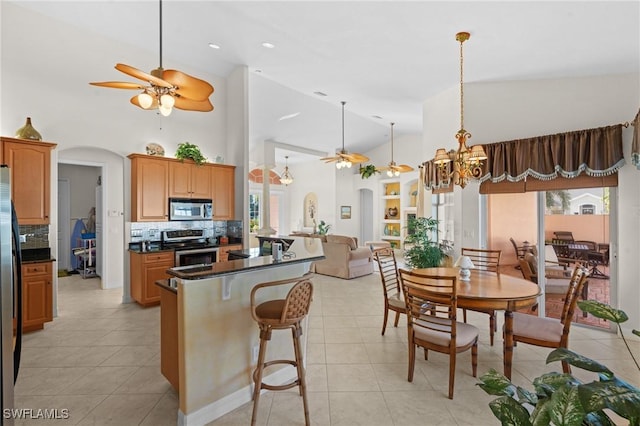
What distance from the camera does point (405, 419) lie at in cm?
216

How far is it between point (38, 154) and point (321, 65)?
13.0 feet

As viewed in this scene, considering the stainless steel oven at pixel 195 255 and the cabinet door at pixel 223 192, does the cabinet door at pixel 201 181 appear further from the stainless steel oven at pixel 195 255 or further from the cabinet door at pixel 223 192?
the stainless steel oven at pixel 195 255

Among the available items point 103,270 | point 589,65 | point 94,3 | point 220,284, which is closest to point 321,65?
point 94,3

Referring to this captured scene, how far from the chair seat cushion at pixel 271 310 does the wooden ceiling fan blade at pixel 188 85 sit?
183cm

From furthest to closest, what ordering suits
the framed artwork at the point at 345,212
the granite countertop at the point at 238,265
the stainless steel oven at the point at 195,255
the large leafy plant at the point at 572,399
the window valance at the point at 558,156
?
the framed artwork at the point at 345,212 < the stainless steel oven at the point at 195,255 < the window valance at the point at 558,156 < the granite countertop at the point at 238,265 < the large leafy plant at the point at 572,399

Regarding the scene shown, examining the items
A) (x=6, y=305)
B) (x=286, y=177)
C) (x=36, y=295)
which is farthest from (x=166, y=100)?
(x=286, y=177)

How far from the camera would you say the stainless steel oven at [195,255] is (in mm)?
4840

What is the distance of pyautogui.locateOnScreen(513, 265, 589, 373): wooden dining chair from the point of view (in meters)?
2.50

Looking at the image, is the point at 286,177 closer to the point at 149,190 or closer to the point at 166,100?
the point at 149,190

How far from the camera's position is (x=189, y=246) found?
5.02m

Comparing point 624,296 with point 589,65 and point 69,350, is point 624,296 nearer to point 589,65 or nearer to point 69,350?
point 589,65

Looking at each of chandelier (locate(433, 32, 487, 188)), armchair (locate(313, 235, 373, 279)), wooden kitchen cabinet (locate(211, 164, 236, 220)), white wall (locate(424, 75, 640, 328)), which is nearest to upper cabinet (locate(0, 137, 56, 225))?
wooden kitchen cabinet (locate(211, 164, 236, 220))

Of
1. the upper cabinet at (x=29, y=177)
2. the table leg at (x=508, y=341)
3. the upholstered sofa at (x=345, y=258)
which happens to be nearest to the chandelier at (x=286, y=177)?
the upholstered sofa at (x=345, y=258)

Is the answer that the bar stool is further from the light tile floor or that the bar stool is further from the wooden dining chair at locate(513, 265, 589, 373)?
the wooden dining chair at locate(513, 265, 589, 373)
